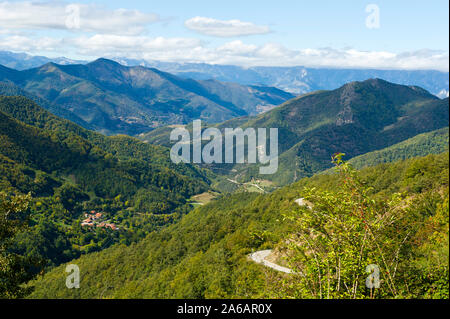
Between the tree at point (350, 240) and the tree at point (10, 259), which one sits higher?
the tree at point (350, 240)

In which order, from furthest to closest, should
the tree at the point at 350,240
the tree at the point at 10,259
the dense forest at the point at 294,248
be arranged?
1. the tree at the point at 10,259
2. the dense forest at the point at 294,248
3. the tree at the point at 350,240

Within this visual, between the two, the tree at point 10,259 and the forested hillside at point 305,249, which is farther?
the tree at point 10,259

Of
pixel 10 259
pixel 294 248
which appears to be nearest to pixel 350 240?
pixel 294 248

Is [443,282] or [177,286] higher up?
[443,282]

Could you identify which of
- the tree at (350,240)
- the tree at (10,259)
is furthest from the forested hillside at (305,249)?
the tree at (10,259)

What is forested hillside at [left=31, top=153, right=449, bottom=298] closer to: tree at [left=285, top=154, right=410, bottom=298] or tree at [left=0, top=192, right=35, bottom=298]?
tree at [left=285, top=154, right=410, bottom=298]

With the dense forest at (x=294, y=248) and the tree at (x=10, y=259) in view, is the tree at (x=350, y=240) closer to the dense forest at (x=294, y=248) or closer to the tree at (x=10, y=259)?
the dense forest at (x=294, y=248)

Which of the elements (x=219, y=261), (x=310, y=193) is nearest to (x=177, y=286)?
(x=219, y=261)
